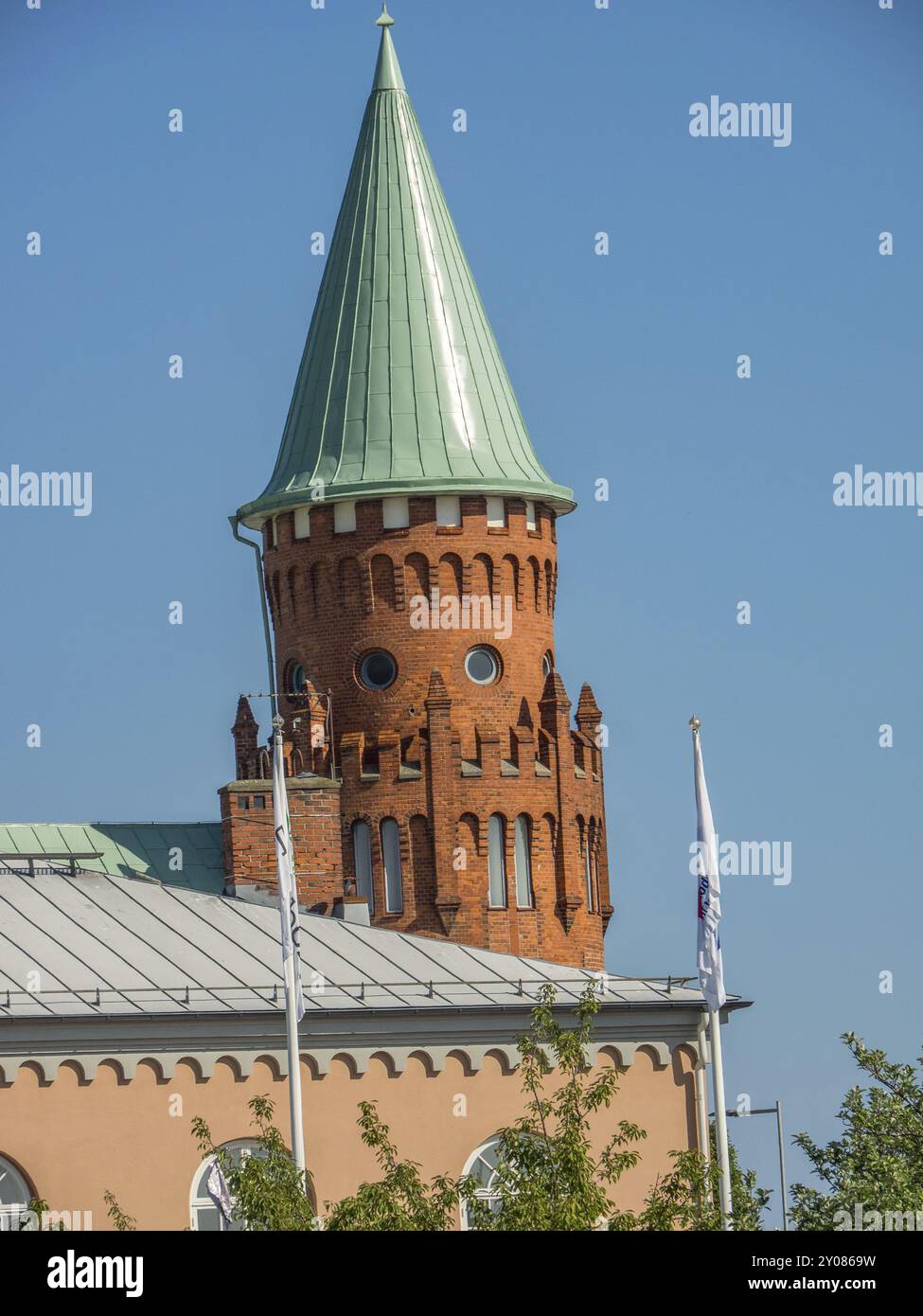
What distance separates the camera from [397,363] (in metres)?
64.2

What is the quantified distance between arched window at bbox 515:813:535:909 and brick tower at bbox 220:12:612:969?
0.13 feet

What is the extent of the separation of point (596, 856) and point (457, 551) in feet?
22.9

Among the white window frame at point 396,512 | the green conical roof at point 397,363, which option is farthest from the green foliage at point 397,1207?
the green conical roof at point 397,363

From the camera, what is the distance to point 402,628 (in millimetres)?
63031

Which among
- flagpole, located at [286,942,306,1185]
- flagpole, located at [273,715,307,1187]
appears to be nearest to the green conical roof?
flagpole, located at [273,715,307,1187]

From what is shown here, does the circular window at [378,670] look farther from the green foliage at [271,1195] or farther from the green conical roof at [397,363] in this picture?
the green foliage at [271,1195]

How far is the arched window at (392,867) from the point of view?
202 ft

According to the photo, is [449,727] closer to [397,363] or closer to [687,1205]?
[397,363]

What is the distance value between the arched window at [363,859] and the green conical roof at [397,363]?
22.2 ft

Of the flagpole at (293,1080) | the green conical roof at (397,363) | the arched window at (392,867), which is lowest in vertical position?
the flagpole at (293,1080)

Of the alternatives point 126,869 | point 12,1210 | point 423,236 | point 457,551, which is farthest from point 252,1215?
point 423,236

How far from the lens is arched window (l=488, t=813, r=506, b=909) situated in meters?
62.2
